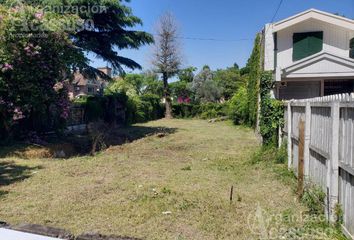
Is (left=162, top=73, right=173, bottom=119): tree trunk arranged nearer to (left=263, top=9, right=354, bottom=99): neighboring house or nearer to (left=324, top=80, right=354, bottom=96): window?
(left=263, top=9, right=354, bottom=99): neighboring house

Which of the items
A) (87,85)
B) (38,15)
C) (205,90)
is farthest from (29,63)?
(87,85)

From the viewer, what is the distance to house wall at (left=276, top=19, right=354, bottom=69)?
50.0 ft

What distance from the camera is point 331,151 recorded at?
3.82m

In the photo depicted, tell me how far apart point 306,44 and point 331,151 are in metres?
12.9

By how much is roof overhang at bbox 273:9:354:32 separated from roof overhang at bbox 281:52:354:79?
231 centimetres

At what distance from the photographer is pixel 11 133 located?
34.7 ft

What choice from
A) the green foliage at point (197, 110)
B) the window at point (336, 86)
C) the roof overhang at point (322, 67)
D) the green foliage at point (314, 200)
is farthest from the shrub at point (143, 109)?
the green foliage at point (314, 200)

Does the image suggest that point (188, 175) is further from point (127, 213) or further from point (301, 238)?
point (301, 238)

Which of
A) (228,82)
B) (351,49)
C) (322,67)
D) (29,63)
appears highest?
(228,82)

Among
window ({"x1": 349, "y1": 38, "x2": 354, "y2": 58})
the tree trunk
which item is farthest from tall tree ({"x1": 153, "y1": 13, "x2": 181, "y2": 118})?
window ({"x1": 349, "y1": 38, "x2": 354, "y2": 58})

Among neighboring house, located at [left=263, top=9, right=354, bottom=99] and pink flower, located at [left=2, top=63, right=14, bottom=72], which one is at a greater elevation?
neighboring house, located at [left=263, top=9, right=354, bottom=99]

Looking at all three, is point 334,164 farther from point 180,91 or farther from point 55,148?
point 180,91

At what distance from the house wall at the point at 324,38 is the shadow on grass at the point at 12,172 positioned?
1206 centimetres

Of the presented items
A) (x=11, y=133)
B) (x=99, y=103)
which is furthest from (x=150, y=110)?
(x=11, y=133)
